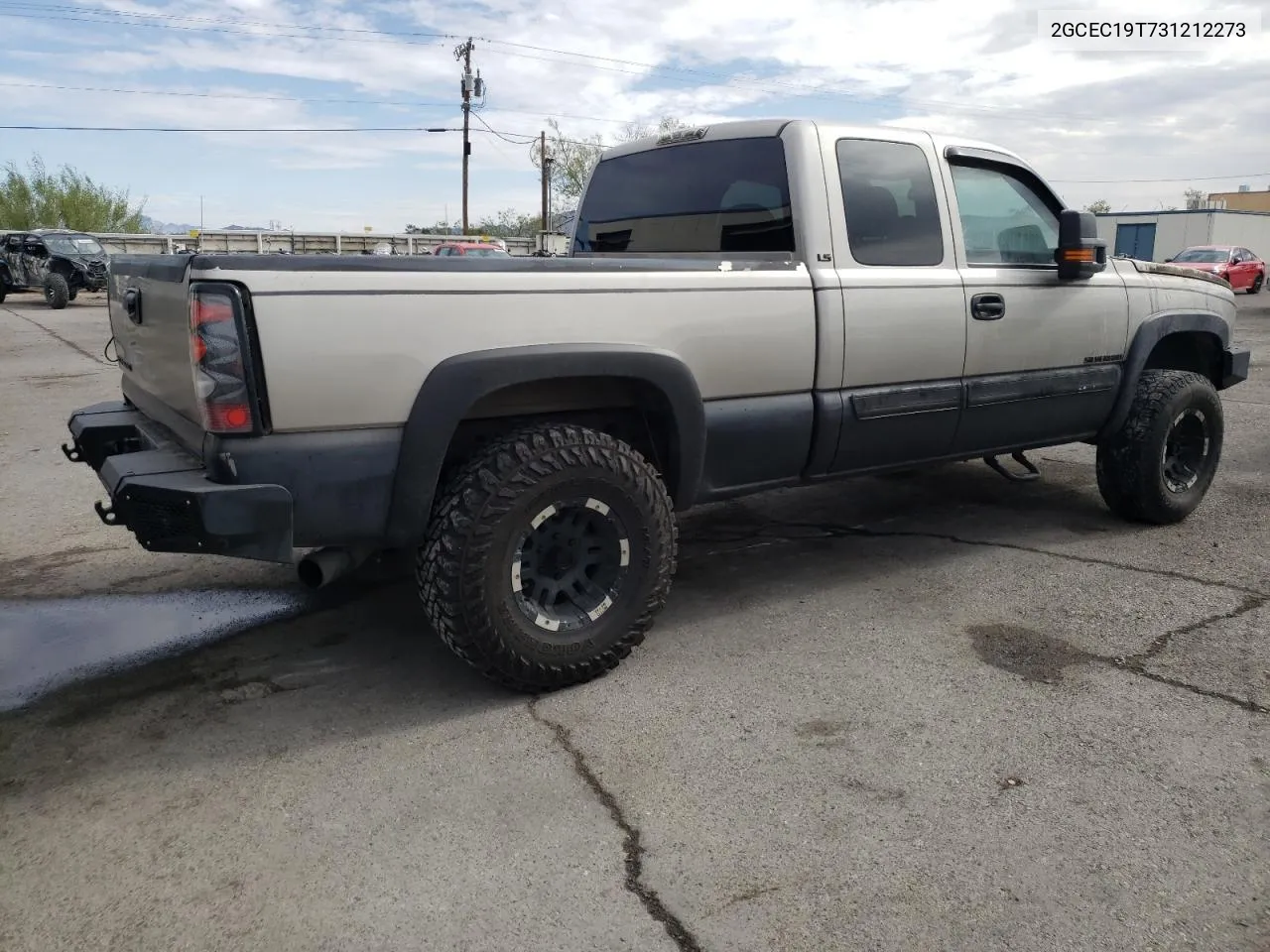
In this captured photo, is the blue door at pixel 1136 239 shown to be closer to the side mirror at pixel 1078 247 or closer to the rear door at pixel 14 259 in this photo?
the rear door at pixel 14 259

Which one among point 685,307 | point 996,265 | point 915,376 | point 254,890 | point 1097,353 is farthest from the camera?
point 1097,353

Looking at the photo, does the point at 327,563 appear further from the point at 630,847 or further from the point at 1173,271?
the point at 1173,271

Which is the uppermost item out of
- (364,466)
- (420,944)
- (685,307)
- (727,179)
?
(727,179)

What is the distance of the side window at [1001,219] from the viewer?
4402mm

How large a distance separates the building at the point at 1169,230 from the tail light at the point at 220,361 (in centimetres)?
4883

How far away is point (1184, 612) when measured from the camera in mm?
4070

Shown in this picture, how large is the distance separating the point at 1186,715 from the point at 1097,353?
2.19 meters

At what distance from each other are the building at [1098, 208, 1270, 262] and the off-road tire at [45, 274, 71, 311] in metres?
41.5

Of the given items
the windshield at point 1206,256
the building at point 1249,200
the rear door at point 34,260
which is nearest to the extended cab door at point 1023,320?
the rear door at point 34,260

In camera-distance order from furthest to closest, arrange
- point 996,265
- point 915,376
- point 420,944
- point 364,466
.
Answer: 1. point 996,265
2. point 915,376
3. point 364,466
4. point 420,944

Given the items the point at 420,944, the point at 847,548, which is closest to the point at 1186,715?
the point at 847,548

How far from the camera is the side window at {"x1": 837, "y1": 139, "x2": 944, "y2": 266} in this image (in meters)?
3.98

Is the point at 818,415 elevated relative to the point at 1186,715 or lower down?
elevated

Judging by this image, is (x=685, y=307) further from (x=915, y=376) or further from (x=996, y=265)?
(x=996, y=265)
